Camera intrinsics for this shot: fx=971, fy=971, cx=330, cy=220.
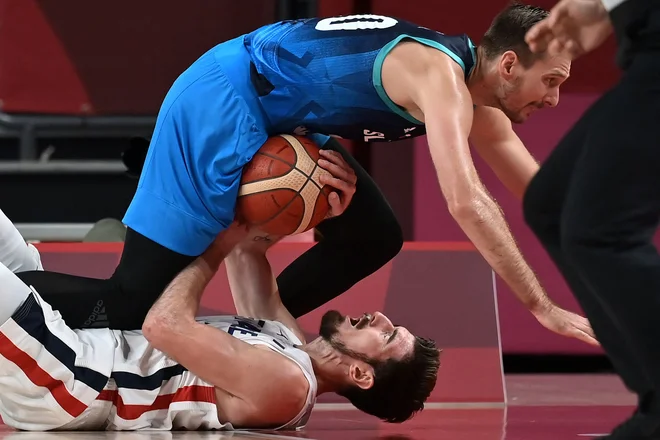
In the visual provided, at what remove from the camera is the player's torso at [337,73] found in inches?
118

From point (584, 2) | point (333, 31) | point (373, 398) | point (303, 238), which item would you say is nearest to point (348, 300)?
point (303, 238)

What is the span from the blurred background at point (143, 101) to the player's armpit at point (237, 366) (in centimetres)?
328

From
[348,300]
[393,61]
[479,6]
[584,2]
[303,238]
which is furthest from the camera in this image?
[479,6]

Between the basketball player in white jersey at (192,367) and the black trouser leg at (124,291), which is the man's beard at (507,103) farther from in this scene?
the black trouser leg at (124,291)

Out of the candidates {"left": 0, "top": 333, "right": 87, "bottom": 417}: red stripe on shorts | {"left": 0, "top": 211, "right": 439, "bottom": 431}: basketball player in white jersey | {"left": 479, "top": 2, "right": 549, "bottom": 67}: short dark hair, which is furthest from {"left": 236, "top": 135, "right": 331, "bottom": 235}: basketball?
{"left": 0, "top": 333, "right": 87, "bottom": 417}: red stripe on shorts

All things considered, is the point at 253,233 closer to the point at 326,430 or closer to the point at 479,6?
the point at 326,430

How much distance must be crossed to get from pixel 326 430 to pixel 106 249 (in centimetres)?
158

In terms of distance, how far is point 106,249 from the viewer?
4.27 metres

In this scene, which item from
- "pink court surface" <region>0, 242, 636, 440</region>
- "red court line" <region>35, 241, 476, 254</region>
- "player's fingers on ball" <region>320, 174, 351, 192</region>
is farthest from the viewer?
"red court line" <region>35, 241, 476, 254</region>

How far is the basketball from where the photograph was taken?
3008 millimetres

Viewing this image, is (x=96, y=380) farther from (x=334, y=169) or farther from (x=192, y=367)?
(x=334, y=169)

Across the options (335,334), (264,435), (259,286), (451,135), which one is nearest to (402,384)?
(335,334)

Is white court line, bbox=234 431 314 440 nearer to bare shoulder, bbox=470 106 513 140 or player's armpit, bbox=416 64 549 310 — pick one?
player's armpit, bbox=416 64 549 310

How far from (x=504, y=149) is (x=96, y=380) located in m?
1.64
